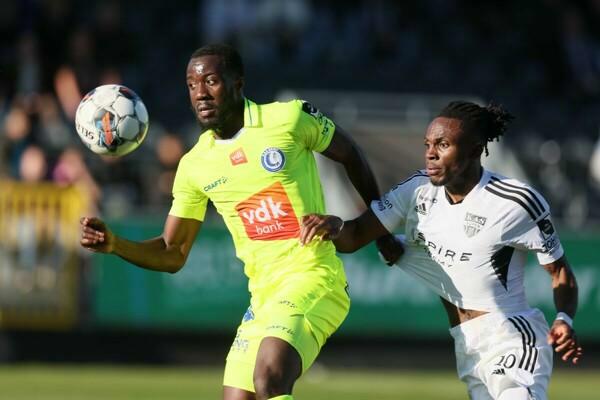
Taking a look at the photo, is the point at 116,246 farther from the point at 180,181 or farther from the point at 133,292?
the point at 133,292

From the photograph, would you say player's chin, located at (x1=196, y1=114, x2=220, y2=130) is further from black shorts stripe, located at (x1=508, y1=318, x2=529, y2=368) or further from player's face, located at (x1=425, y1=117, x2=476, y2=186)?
black shorts stripe, located at (x1=508, y1=318, x2=529, y2=368)

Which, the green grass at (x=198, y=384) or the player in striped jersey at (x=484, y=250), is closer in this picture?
the player in striped jersey at (x=484, y=250)

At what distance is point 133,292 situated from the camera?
15.5 m

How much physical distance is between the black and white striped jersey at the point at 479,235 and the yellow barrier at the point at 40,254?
8.49m

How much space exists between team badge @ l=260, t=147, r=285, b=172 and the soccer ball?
2.96 feet

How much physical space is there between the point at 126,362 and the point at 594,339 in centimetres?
567

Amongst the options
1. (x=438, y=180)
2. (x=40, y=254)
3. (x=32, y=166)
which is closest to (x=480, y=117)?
(x=438, y=180)

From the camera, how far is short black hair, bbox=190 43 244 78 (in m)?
7.49

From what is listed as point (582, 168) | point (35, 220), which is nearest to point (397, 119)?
point (582, 168)

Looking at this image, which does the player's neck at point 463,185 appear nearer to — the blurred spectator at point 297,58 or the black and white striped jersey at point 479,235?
the black and white striped jersey at point 479,235

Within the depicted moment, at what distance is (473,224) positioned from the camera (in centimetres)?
725

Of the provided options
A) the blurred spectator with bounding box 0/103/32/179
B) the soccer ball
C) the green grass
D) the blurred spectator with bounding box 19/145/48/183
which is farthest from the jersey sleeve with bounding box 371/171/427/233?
the blurred spectator with bounding box 0/103/32/179

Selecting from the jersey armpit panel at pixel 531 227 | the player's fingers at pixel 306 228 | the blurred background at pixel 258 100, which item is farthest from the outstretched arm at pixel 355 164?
the blurred background at pixel 258 100

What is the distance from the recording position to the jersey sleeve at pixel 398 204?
299 inches
